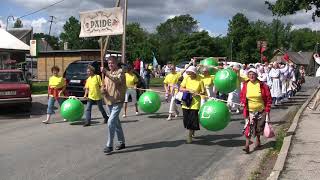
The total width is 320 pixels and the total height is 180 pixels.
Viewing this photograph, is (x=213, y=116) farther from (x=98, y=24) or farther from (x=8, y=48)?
(x=8, y=48)

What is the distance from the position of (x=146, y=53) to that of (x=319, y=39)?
8236 centimetres

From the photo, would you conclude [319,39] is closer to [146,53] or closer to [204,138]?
[146,53]

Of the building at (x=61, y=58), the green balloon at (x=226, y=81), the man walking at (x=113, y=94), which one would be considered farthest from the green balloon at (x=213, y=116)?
the building at (x=61, y=58)

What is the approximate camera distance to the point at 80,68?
71.8ft

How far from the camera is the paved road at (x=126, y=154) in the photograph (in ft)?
27.0

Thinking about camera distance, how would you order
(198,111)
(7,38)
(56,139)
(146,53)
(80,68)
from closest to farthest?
(198,111), (56,139), (80,68), (7,38), (146,53)

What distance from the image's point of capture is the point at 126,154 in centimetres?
978

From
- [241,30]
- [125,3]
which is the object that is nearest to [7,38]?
[125,3]

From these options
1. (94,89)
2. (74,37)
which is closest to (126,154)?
(94,89)

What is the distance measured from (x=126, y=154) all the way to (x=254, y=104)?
2655 millimetres

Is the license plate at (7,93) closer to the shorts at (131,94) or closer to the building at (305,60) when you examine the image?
the shorts at (131,94)

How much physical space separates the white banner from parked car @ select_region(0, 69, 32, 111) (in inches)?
210

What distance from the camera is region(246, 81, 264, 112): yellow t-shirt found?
9.89m

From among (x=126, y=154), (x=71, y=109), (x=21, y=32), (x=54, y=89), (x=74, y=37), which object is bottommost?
(x=126, y=154)
